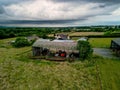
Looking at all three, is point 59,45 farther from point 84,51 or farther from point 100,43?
point 100,43

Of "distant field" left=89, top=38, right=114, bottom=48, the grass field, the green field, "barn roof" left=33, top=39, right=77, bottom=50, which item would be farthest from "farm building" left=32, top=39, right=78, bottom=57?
"distant field" left=89, top=38, right=114, bottom=48

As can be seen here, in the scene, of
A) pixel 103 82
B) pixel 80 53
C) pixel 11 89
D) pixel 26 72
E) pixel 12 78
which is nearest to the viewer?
pixel 11 89

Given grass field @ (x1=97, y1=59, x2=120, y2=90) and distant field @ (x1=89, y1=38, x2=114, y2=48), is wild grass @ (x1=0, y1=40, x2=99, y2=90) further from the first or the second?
distant field @ (x1=89, y1=38, x2=114, y2=48)

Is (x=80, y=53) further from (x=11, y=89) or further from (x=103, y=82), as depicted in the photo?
(x=11, y=89)

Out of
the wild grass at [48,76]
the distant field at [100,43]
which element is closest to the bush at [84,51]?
the wild grass at [48,76]

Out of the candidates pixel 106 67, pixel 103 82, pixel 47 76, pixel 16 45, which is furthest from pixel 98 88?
pixel 16 45

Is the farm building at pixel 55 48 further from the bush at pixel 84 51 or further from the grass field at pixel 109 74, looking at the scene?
the grass field at pixel 109 74

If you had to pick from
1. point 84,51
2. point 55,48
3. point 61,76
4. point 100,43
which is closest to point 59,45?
point 55,48
